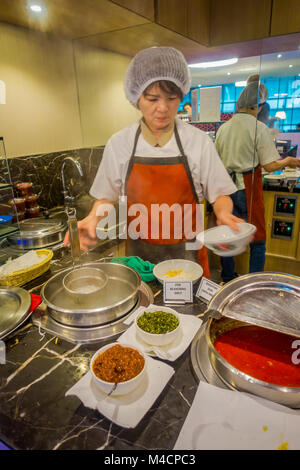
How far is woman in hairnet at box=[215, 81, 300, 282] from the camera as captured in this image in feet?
9.01

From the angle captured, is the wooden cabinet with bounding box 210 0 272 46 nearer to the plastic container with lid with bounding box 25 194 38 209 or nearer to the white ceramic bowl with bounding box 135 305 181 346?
the plastic container with lid with bounding box 25 194 38 209

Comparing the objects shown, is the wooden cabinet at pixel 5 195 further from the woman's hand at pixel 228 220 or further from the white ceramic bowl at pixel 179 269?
the woman's hand at pixel 228 220

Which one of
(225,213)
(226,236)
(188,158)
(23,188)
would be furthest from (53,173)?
(226,236)

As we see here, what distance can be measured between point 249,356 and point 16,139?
7.64 ft

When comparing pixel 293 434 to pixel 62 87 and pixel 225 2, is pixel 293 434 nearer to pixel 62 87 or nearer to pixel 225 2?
pixel 62 87

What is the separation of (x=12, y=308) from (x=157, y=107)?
1415mm

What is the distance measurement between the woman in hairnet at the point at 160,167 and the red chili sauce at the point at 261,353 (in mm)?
792

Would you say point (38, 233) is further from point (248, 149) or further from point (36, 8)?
point (248, 149)

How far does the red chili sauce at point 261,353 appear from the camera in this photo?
3.07ft

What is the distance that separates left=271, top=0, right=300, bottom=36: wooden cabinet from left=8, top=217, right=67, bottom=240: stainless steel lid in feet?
8.72

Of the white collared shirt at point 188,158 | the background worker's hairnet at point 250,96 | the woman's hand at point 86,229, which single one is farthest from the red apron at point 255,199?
the woman's hand at point 86,229

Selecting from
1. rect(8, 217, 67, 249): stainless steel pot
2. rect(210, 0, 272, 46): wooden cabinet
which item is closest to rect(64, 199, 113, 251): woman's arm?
rect(8, 217, 67, 249): stainless steel pot

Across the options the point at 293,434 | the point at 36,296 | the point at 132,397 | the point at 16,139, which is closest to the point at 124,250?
Answer: the point at 36,296

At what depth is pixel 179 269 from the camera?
1528mm
